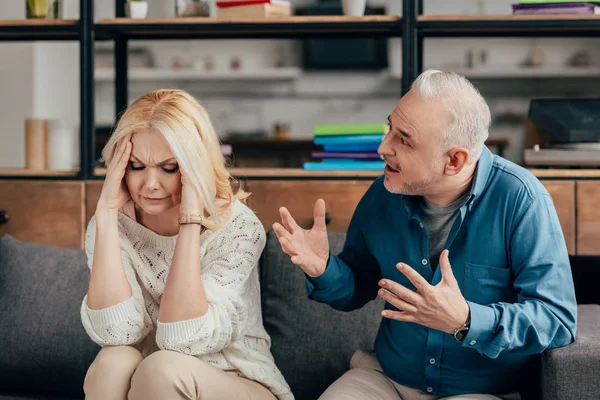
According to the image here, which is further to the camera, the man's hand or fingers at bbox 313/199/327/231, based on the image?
fingers at bbox 313/199/327/231

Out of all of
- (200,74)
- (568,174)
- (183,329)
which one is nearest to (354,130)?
(568,174)

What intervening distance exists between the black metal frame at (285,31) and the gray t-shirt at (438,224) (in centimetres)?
72

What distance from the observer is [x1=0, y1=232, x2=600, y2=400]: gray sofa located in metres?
2.15

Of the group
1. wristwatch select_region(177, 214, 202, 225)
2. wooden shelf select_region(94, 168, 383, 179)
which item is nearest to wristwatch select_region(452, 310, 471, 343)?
wristwatch select_region(177, 214, 202, 225)

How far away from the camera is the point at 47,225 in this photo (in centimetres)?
256

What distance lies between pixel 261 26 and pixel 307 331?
3.16 ft

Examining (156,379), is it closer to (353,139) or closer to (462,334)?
(462,334)

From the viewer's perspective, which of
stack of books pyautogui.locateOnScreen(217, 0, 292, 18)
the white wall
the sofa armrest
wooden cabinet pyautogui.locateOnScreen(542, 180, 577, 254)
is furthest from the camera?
the white wall

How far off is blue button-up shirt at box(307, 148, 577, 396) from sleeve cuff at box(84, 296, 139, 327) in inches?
15.9

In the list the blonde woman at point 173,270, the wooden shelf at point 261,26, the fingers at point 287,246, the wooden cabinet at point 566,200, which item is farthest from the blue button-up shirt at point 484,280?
the wooden shelf at point 261,26

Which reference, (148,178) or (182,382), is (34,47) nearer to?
(148,178)

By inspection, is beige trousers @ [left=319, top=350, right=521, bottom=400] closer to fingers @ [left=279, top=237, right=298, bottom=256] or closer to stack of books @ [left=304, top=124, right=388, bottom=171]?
fingers @ [left=279, top=237, right=298, bottom=256]

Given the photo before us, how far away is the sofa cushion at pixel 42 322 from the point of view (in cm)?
220

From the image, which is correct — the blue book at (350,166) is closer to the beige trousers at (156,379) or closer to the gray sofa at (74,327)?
the gray sofa at (74,327)
